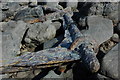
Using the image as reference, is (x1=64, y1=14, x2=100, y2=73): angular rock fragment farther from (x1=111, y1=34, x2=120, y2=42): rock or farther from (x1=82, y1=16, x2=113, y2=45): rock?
(x1=111, y1=34, x2=120, y2=42): rock

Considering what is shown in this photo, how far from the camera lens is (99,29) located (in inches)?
231

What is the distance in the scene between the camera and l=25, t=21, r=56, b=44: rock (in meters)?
5.94

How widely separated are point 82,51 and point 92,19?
5.43 feet

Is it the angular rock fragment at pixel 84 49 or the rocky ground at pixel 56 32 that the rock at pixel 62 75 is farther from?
the angular rock fragment at pixel 84 49

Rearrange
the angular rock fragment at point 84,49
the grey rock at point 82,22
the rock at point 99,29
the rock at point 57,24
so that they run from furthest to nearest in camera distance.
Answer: the rock at point 57,24, the grey rock at point 82,22, the rock at point 99,29, the angular rock fragment at point 84,49

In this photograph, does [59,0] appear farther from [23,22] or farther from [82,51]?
[82,51]

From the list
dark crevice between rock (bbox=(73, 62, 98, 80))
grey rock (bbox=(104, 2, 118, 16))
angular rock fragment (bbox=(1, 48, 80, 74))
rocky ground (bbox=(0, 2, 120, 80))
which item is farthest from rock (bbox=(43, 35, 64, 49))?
grey rock (bbox=(104, 2, 118, 16))

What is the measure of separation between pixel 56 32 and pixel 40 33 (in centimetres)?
62

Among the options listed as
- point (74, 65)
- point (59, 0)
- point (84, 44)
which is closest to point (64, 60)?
point (74, 65)

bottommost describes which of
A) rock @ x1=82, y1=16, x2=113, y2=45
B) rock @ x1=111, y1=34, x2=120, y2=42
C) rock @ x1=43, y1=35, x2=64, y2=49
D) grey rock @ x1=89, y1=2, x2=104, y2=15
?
rock @ x1=43, y1=35, x2=64, y2=49

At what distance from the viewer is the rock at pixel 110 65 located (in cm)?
413

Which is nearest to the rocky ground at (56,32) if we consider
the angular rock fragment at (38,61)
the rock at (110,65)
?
the rock at (110,65)

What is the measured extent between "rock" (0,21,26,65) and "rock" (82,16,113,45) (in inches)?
70.9

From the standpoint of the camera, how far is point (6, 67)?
4723 mm
